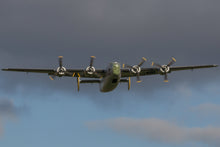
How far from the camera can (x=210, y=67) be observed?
56594mm

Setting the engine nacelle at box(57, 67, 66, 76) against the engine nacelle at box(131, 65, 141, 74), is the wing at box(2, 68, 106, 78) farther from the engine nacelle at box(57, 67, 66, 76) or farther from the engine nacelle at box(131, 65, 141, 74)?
the engine nacelle at box(131, 65, 141, 74)

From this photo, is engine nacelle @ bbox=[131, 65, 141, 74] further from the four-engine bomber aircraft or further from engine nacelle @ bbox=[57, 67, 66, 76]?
engine nacelle @ bbox=[57, 67, 66, 76]

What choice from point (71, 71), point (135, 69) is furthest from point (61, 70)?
point (135, 69)

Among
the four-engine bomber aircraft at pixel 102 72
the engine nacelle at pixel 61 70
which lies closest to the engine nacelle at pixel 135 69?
the four-engine bomber aircraft at pixel 102 72

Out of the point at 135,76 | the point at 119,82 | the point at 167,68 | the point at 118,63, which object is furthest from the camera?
the point at 135,76

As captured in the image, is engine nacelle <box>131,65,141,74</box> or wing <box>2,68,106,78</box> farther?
wing <box>2,68,106,78</box>

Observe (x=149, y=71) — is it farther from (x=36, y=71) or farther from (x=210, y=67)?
(x=36, y=71)

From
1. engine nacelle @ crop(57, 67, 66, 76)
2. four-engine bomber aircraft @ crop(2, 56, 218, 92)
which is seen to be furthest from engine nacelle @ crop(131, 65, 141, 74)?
engine nacelle @ crop(57, 67, 66, 76)

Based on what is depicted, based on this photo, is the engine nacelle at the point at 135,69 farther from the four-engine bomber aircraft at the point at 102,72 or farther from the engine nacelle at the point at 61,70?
the engine nacelle at the point at 61,70

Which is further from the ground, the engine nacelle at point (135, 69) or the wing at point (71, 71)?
the engine nacelle at point (135, 69)

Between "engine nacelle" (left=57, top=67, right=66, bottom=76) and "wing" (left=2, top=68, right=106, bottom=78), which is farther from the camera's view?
"wing" (left=2, top=68, right=106, bottom=78)

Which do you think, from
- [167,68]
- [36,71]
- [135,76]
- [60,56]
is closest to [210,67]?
[167,68]

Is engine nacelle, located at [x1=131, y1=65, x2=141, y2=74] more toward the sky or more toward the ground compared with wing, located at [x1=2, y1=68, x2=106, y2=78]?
more toward the sky

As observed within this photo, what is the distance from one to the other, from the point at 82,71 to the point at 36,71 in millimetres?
7738
